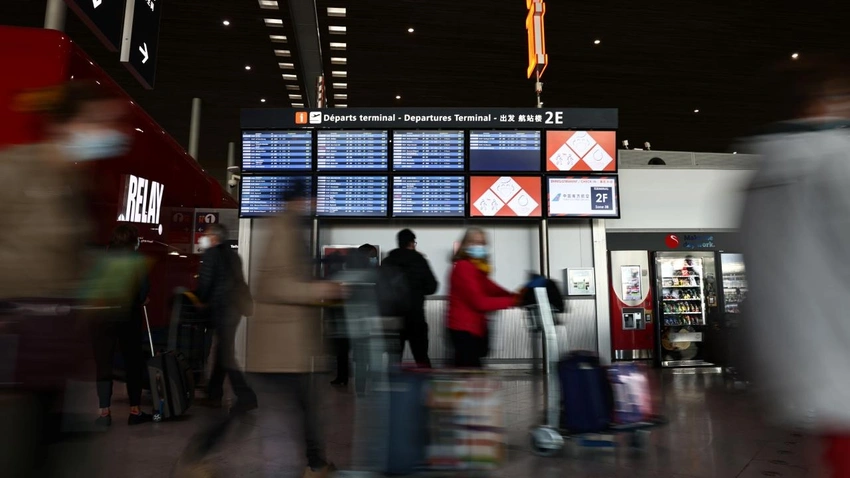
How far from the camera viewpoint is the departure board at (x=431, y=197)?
7.38 m

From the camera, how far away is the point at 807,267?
127 centimetres

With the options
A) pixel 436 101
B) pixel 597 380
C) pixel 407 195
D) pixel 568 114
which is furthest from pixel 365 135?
pixel 436 101

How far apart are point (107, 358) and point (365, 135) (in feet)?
14.4

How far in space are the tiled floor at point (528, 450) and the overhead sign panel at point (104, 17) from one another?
7.90 ft

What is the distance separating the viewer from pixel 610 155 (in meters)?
7.38

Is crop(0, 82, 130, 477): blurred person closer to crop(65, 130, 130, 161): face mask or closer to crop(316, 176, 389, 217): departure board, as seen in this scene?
crop(65, 130, 130, 161): face mask

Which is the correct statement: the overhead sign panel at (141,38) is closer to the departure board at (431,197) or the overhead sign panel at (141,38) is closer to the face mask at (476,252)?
the face mask at (476,252)

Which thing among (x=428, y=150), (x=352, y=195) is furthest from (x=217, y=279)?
(x=428, y=150)

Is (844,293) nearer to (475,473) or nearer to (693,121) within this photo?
(475,473)

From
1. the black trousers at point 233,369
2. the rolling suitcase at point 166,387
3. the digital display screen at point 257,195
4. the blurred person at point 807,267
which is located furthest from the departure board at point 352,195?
the blurred person at point 807,267

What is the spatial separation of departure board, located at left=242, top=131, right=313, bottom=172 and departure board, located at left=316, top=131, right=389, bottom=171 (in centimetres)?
19

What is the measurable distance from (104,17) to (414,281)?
314cm

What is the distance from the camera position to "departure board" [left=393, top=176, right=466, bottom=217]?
7.38m

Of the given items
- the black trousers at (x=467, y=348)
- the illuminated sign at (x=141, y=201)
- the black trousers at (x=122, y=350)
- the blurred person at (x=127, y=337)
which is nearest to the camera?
the black trousers at (x=467, y=348)
